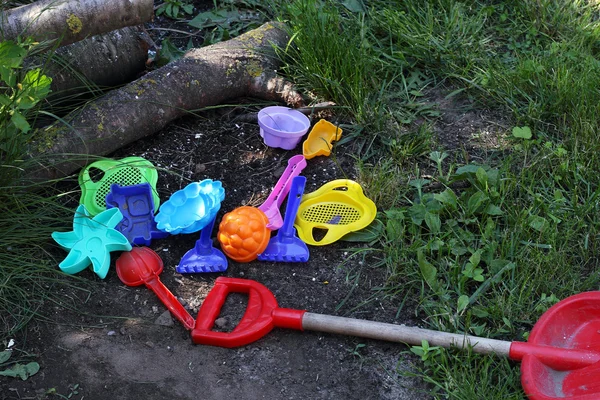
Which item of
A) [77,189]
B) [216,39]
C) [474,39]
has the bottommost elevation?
[77,189]

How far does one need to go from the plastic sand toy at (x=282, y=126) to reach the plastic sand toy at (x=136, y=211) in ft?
1.84

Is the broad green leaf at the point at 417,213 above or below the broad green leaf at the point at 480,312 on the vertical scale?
above

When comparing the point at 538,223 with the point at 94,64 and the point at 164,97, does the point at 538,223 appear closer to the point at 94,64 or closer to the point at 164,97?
the point at 164,97

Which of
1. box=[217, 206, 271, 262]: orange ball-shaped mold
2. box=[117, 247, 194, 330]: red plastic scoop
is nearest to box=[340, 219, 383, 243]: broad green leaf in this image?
box=[217, 206, 271, 262]: orange ball-shaped mold

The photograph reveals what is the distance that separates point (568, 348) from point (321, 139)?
1.29 m

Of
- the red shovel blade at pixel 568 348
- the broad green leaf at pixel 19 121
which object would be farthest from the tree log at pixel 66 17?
the red shovel blade at pixel 568 348

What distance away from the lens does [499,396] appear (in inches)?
83.0

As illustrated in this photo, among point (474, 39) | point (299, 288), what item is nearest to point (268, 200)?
point (299, 288)

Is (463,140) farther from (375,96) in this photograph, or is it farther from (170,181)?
(170,181)

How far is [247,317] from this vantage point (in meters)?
2.40

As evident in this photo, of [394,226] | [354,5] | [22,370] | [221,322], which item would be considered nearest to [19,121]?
[22,370]

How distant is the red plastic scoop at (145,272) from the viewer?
96.6 inches

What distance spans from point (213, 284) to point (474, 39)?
1771 millimetres

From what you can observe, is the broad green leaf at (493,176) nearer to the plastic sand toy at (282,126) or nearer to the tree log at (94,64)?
the plastic sand toy at (282,126)
